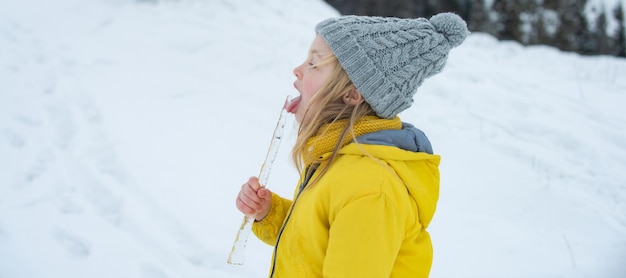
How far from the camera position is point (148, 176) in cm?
374

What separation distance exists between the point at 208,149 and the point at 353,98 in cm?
286

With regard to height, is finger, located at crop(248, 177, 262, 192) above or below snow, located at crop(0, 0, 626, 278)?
above

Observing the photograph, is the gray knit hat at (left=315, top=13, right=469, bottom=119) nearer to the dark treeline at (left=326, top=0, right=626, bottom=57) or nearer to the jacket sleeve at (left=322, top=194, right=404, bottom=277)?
the jacket sleeve at (left=322, top=194, right=404, bottom=277)

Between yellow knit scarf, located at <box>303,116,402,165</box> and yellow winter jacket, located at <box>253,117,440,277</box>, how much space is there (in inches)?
0.6

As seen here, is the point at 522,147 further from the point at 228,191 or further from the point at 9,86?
the point at 9,86

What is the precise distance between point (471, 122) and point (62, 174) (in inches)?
152

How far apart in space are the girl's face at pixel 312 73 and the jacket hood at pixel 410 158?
231mm

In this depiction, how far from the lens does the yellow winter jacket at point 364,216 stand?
124cm

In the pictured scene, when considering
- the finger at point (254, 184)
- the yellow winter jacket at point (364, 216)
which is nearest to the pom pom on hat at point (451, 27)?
the yellow winter jacket at point (364, 216)

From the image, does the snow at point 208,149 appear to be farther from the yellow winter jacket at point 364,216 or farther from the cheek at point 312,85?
the cheek at point 312,85

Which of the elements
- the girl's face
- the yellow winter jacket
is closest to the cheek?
the girl's face

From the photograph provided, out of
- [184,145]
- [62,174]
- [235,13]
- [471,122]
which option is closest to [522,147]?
[471,122]

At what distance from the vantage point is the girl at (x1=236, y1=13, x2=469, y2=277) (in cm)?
136

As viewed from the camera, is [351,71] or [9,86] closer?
[351,71]
